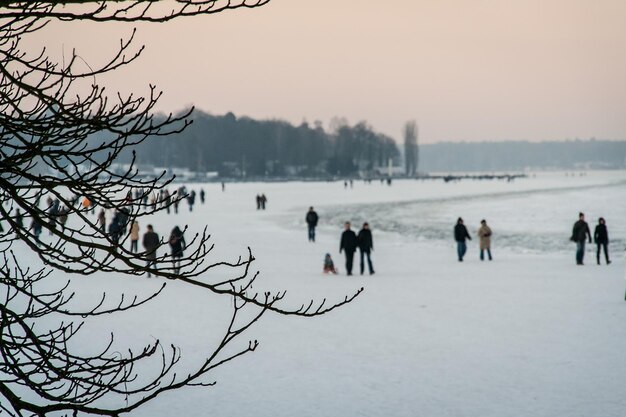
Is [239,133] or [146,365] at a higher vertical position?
[239,133]

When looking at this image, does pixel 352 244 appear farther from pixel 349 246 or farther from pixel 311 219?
pixel 311 219

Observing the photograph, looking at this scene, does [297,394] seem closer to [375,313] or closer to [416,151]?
[375,313]

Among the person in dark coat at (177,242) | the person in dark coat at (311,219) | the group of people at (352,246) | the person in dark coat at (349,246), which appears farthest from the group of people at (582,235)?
the person in dark coat at (177,242)

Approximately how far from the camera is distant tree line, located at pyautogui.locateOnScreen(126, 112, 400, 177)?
125 m

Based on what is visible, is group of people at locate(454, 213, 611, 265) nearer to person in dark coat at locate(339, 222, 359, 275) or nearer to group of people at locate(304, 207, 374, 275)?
group of people at locate(304, 207, 374, 275)

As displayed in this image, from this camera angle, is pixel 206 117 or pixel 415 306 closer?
pixel 415 306

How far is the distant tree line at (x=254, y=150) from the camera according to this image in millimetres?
124562

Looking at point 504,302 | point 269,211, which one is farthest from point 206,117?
point 504,302

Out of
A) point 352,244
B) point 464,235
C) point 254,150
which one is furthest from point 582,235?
point 254,150

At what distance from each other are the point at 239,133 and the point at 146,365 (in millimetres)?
120313

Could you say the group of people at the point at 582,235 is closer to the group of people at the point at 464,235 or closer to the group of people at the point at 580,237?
the group of people at the point at 580,237

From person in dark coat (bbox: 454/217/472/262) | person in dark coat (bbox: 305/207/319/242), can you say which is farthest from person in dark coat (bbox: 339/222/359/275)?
person in dark coat (bbox: 305/207/319/242)

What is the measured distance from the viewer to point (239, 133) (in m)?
126

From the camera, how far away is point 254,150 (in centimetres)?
12550
